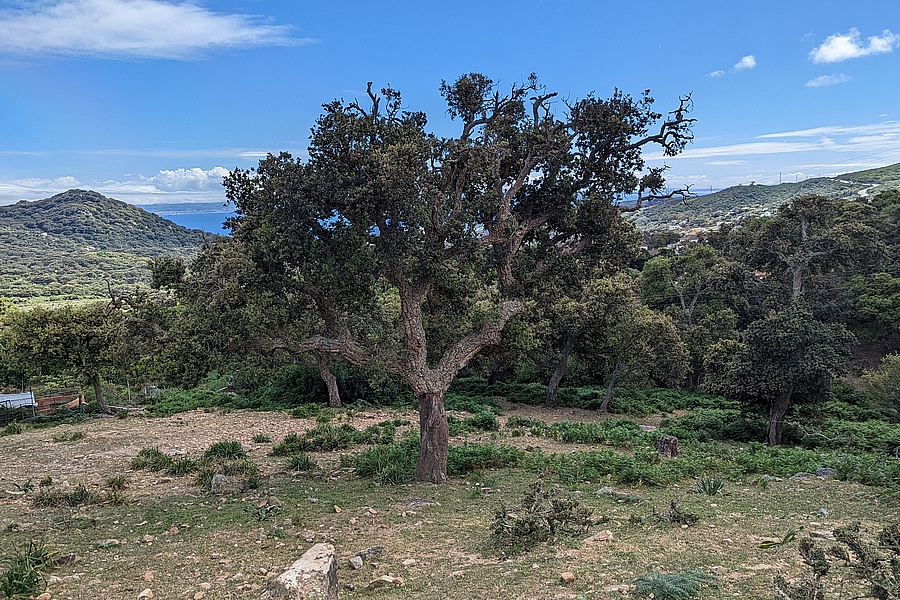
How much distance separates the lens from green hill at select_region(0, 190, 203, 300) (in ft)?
343

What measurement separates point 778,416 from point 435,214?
42.7ft

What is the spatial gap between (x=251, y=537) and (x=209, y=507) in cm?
210

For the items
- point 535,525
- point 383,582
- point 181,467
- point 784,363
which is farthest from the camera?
point 784,363

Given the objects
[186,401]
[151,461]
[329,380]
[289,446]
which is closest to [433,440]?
[289,446]

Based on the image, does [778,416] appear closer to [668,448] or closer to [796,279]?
[668,448]

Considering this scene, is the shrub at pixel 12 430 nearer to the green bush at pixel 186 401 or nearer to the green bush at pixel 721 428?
the green bush at pixel 186 401

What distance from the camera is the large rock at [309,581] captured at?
4645 mm

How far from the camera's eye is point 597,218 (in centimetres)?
1077

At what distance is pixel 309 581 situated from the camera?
4.79 m

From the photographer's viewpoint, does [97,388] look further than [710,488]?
Yes

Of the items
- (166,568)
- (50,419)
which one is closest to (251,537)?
(166,568)

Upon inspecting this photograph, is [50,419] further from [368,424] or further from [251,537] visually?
[251,537]

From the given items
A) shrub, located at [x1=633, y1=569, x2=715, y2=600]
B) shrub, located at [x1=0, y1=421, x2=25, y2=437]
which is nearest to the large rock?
shrub, located at [x1=633, y1=569, x2=715, y2=600]

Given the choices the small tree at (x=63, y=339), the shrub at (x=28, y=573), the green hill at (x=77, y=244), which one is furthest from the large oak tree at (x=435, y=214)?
the green hill at (x=77, y=244)
